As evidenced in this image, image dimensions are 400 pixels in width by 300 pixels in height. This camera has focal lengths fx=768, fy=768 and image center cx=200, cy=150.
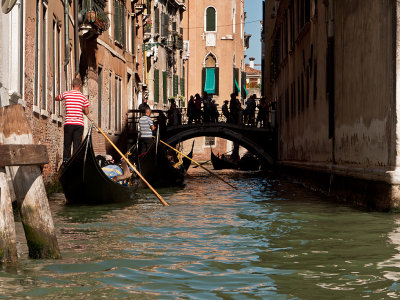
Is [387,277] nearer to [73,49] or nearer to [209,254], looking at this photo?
[209,254]

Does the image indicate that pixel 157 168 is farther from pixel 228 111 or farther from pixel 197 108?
pixel 228 111

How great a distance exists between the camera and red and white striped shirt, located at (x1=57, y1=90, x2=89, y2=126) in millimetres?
9820

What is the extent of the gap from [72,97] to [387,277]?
6.20 m

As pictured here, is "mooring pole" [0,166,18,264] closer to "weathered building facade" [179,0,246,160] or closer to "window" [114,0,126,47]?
"window" [114,0,126,47]

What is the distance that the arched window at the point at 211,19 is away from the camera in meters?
37.9

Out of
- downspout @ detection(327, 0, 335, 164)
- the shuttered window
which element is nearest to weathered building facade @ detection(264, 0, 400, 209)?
downspout @ detection(327, 0, 335, 164)

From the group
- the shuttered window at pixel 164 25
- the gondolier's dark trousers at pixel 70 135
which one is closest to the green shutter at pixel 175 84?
the shuttered window at pixel 164 25

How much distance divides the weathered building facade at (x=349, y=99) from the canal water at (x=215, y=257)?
0.62 m

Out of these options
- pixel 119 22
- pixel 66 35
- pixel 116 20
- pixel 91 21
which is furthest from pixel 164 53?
pixel 66 35

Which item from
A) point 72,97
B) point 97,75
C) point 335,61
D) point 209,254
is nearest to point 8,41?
point 72,97

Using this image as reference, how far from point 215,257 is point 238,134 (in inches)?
739

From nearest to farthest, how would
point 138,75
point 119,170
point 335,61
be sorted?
point 119,170 < point 335,61 < point 138,75

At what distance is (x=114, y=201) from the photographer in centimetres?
991

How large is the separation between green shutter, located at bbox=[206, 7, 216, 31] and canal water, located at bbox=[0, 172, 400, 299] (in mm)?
29690
